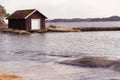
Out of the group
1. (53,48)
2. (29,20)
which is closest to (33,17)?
(29,20)

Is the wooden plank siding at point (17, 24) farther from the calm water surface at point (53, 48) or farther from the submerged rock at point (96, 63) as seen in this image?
the submerged rock at point (96, 63)

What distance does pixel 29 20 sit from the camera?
67438mm

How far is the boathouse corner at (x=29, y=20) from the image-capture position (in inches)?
2650

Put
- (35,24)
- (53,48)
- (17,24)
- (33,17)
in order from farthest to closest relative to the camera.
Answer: (17,24), (35,24), (33,17), (53,48)

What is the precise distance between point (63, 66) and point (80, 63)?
1.41m

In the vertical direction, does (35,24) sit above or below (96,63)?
above

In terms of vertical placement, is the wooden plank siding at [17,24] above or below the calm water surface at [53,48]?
above

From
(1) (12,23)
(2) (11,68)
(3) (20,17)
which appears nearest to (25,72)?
(2) (11,68)

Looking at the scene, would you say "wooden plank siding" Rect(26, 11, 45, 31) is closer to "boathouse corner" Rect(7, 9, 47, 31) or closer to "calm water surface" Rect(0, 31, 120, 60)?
"boathouse corner" Rect(7, 9, 47, 31)

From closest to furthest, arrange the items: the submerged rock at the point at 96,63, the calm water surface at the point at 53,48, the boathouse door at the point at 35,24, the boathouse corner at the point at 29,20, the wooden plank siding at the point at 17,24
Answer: the submerged rock at the point at 96,63 → the calm water surface at the point at 53,48 → the boathouse corner at the point at 29,20 → the wooden plank siding at the point at 17,24 → the boathouse door at the point at 35,24

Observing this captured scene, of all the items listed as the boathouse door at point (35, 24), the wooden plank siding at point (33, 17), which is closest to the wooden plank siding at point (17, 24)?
the wooden plank siding at point (33, 17)

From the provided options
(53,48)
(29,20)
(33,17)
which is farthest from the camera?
(33,17)

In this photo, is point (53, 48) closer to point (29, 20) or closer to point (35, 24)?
point (29, 20)

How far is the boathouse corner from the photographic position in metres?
67.3
